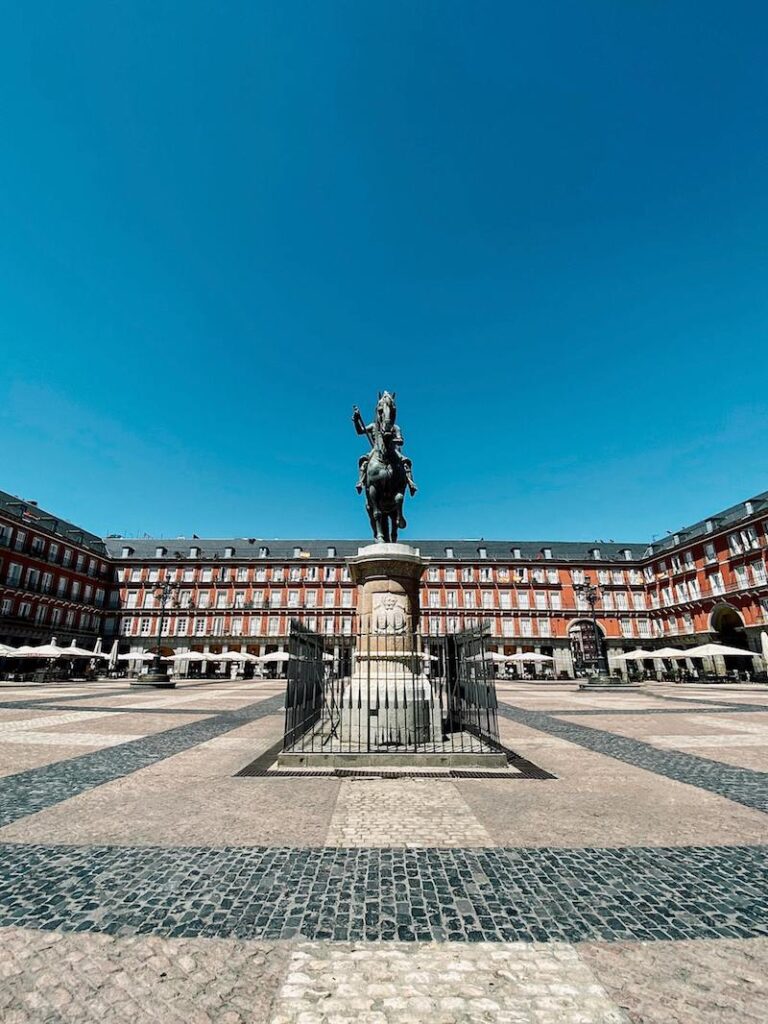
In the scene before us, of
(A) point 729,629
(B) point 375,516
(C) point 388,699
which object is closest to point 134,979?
(C) point 388,699

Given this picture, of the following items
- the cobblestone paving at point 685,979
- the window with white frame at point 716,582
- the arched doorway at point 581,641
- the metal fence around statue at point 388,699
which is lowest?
the cobblestone paving at point 685,979

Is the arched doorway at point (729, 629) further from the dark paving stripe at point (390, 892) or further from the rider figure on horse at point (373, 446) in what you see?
the dark paving stripe at point (390, 892)

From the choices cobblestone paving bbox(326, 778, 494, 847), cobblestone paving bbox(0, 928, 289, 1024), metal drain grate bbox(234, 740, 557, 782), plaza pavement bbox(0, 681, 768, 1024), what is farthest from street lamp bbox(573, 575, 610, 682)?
cobblestone paving bbox(0, 928, 289, 1024)

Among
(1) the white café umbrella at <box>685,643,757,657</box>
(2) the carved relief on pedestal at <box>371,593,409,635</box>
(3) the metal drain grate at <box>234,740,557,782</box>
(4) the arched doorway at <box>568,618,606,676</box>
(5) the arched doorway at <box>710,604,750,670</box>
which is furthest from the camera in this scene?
(4) the arched doorway at <box>568,618,606,676</box>

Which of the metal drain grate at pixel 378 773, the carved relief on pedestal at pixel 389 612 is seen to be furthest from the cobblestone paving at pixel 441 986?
the carved relief on pedestal at pixel 389 612

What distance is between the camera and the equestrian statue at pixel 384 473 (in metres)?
9.48

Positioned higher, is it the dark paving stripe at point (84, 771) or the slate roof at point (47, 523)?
the slate roof at point (47, 523)

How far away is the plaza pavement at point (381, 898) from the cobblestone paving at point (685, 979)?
0.01 metres

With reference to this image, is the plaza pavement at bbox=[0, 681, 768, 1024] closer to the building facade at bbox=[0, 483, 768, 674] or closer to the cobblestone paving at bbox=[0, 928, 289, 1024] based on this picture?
the cobblestone paving at bbox=[0, 928, 289, 1024]

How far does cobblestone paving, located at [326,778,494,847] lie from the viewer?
3.92m

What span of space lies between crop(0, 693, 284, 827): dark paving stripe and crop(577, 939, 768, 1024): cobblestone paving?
193 inches

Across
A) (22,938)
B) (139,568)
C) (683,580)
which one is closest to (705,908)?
(22,938)

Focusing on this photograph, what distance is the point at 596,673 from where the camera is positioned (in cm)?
3158

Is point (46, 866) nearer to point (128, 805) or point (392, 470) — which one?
point (128, 805)
